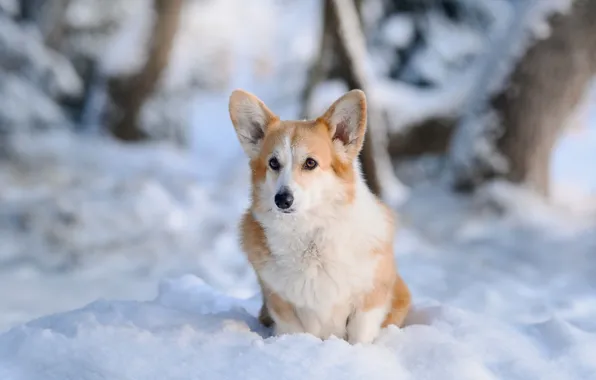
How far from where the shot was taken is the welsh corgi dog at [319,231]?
95.6 inches

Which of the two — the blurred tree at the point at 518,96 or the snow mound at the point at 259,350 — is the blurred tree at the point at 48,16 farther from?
the snow mound at the point at 259,350

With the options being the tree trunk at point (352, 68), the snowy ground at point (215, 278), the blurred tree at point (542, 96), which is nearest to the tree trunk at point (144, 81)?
the snowy ground at point (215, 278)

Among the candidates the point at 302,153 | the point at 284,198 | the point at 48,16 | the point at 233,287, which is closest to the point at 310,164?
the point at 302,153

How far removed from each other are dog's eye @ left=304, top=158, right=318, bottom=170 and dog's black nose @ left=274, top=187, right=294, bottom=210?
0.15m

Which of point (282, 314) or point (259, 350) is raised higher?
point (282, 314)

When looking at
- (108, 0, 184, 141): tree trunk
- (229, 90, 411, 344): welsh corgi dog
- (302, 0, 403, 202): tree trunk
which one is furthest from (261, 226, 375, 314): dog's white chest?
(108, 0, 184, 141): tree trunk

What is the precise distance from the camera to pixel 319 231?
2.48 metres

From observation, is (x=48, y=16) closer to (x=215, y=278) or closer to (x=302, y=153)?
(x=215, y=278)

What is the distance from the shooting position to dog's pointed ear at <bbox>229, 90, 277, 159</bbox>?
2553mm

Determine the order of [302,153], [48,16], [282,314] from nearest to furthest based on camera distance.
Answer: [302,153] < [282,314] < [48,16]

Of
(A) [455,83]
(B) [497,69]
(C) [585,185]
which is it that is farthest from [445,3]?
(B) [497,69]

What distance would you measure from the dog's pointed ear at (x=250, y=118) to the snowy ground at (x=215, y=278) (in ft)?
2.50

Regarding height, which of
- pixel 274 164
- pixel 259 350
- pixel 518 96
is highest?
pixel 518 96

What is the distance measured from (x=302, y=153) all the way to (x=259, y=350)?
0.74 m
